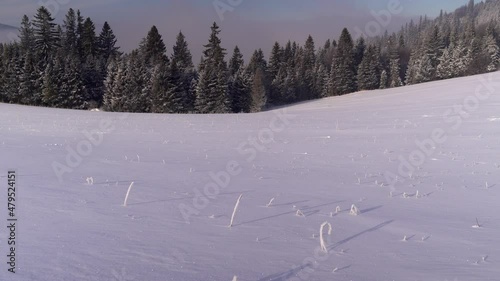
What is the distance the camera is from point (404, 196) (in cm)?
795

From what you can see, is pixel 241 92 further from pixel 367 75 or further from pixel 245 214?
pixel 245 214

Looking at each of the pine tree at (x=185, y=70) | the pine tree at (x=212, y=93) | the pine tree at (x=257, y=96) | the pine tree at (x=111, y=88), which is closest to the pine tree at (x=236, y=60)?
the pine tree at (x=185, y=70)

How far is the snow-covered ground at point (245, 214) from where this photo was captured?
402 centimetres

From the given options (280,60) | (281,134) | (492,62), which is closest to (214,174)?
(281,134)

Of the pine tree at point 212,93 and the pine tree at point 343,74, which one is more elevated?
the pine tree at point 343,74

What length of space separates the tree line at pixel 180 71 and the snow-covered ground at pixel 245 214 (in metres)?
39.7

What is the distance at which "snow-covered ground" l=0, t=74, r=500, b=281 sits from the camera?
402 centimetres

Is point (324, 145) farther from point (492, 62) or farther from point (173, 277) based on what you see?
point (492, 62)

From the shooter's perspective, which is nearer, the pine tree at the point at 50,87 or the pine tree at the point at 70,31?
the pine tree at the point at 50,87

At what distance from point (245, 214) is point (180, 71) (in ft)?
174

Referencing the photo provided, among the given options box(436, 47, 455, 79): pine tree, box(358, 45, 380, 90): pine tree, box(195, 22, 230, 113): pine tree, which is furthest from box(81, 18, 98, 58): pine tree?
box(436, 47, 455, 79): pine tree

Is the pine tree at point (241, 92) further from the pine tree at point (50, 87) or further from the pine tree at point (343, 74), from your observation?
the pine tree at point (50, 87)

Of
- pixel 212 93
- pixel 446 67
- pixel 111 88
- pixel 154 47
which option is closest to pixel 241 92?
pixel 212 93

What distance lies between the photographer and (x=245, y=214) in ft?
19.5
